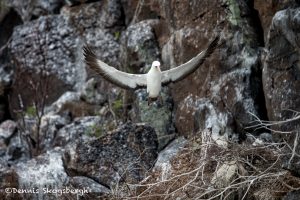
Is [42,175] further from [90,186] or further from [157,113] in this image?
[157,113]

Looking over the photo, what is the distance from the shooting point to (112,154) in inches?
526

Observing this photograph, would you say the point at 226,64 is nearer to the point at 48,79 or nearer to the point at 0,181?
the point at 0,181

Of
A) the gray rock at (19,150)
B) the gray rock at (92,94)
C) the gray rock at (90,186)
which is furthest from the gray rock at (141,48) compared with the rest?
the gray rock at (90,186)

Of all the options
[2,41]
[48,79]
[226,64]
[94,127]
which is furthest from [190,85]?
[2,41]

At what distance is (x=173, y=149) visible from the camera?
45.2ft

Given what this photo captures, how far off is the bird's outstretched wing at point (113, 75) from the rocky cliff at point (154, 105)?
651 millimetres

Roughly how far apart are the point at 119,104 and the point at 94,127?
2.28 feet

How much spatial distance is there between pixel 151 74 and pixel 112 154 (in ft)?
4.45

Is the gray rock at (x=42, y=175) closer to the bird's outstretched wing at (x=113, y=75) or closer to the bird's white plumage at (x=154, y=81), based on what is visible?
the bird's outstretched wing at (x=113, y=75)

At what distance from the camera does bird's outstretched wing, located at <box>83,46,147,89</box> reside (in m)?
13.3

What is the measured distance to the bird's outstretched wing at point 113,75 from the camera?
13320 mm

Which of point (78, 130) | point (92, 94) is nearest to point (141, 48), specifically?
point (92, 94)

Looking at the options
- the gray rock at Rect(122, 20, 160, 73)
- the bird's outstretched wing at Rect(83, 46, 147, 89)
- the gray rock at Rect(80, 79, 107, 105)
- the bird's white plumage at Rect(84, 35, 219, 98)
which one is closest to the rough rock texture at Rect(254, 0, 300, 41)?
the bird's white plumage at Rect(84, 35, 219, 98)

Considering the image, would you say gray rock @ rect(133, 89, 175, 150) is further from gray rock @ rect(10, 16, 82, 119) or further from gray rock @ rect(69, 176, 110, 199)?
gray rock @ rect(10, 16, 82, 119)
